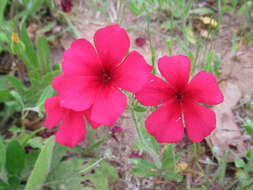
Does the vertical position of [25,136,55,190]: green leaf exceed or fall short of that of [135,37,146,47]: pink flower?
it falls short

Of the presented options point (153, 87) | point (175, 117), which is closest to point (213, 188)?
point (175, 117)

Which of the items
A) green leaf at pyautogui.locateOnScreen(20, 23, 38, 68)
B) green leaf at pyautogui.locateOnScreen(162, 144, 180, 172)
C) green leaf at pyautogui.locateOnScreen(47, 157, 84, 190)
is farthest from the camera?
green leaf at pyautogui.locateOnScreen(20, 23, 38, 68)

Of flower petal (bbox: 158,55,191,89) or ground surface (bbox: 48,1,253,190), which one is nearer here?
flower petal (bbox: 158,55,191,89)

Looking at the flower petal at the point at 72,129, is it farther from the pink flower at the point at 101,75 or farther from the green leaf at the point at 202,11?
the green leaf at the point at 202,11

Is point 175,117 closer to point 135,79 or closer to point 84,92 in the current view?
point 135,79

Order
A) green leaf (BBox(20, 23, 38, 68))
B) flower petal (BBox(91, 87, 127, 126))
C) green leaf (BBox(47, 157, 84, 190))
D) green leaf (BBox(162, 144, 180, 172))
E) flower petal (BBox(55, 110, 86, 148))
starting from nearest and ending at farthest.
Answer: flower petal (BBox(91, 87, 127, 126)) → flower petal (BBox(55, 110, 86, 148)) → green leaf (BBox(162, 144, 180, 172)) → green leaf (BBox(47, 157, 84, 190)) → green leaf (BBox(20, 23, 38, 68))

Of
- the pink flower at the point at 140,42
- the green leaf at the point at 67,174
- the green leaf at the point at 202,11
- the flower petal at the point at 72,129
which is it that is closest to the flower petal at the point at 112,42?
the flower petal at the point at 72,129

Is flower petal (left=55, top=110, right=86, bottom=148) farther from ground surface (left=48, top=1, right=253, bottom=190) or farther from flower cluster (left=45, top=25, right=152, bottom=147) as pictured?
ground surface (left=48, top=1, right=253, bottom=190)

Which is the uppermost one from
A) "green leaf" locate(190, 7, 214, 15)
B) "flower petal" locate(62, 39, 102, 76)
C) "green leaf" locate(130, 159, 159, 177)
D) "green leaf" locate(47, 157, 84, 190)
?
"green leaf" locate(190, 7, 214, 15)

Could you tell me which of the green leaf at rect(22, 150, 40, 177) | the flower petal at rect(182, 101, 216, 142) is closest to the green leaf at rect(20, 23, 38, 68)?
the green leaf at rect(22, 150, 40, 177)
